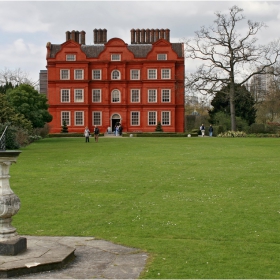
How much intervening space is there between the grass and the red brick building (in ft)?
158

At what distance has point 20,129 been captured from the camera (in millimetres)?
37156

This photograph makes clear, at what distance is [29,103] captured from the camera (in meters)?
46.0

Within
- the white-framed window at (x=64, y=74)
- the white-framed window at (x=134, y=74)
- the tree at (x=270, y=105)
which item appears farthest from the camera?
the white-framed window at (x=134, y=74)

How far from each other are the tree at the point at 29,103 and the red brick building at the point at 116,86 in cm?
1991

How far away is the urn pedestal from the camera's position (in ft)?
24.8

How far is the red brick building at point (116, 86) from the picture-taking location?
67812 mm

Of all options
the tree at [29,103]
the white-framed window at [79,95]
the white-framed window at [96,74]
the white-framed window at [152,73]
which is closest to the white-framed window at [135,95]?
the white-framed window at [152,73]

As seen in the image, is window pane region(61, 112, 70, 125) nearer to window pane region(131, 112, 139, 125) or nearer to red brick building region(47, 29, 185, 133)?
red brick building region(47, 29, 185, 133)

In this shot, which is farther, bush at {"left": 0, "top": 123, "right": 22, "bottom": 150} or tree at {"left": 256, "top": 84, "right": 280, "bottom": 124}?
tree at {"left": 256, "top": 84, "right": 280, "bottom": 124}

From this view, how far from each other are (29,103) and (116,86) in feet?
78.8

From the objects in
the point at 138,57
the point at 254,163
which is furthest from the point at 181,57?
the point at 254,163

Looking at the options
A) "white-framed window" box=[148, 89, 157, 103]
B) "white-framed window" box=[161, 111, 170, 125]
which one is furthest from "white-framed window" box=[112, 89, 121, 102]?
"white-framed window" box=[161, 111, 170, 125]

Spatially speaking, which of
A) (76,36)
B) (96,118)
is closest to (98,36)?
(76,36)

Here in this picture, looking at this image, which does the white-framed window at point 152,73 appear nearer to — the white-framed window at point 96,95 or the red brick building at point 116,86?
the red brick building at point 116,86
